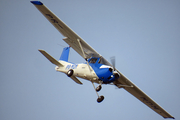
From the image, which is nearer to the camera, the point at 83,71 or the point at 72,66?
the point at 83,71

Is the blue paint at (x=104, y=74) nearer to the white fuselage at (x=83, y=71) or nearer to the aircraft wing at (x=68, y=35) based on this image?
the white fuselage at (x=83, y=71)

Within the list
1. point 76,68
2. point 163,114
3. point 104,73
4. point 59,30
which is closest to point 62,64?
point 76,68

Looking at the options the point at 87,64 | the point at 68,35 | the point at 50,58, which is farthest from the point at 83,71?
the point at 50,58

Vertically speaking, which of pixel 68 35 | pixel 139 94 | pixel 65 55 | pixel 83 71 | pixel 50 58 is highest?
pixel 68 35

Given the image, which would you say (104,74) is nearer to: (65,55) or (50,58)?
(50,58)

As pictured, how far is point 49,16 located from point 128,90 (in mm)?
→ 11092

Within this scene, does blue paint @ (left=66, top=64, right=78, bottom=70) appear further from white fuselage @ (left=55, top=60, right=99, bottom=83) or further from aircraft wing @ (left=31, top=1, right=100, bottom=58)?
aircraft wing @ (left=31, top=1, right=100, bottom=58)

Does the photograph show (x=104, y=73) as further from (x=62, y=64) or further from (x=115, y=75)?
(x=62, y=64)

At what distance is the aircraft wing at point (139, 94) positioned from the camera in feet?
81.5

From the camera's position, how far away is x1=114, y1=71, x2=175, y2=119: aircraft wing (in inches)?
978

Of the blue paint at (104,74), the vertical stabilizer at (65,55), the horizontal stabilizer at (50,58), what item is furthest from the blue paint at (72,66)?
the blue paint at (104,74)

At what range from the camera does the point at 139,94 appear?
27.0 meters

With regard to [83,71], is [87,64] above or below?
above

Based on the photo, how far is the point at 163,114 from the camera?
93.8 ft
